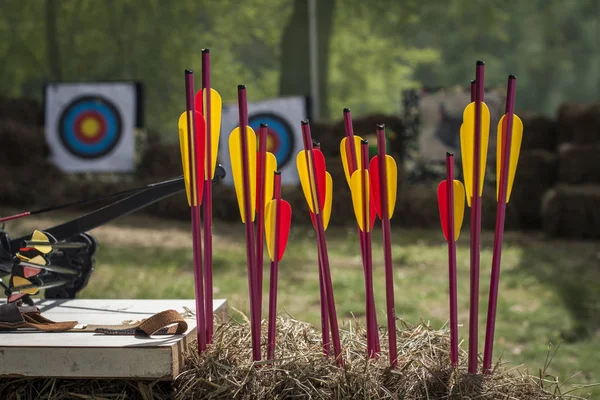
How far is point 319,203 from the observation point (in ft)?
6.58

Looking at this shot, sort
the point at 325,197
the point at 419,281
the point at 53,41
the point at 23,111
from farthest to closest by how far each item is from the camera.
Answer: the point at 53,41
the point at 23,111
the point at 419,281
the point at 325,197

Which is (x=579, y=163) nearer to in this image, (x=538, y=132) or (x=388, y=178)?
(x=538, y=132)

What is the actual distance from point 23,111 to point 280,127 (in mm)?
3133

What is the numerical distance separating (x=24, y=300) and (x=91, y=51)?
57.0 feet

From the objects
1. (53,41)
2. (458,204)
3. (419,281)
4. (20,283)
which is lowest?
(419,281)

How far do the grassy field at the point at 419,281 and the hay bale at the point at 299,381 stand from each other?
1303 millimetres

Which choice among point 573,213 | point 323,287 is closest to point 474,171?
point 323,287

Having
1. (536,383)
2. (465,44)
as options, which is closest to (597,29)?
(465,44)

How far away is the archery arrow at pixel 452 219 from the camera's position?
1.95m

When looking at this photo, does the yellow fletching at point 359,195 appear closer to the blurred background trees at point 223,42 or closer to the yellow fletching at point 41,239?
the yellow fletching at point 41,239

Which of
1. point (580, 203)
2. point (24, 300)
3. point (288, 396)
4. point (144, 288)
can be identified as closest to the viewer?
point (288, 396)

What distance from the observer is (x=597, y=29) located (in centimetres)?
2986

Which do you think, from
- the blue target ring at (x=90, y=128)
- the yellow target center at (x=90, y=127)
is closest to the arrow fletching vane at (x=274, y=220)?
the blue target ring at (x=90, y=128)

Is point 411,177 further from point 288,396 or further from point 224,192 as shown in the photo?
point 288,396
